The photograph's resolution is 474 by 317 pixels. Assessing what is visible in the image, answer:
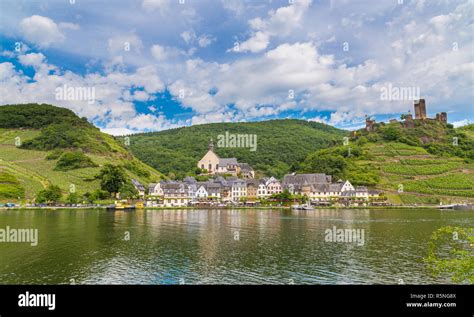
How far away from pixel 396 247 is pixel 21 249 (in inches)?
1250

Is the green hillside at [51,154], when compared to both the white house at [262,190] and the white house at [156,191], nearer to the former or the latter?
the white house at [156,191]

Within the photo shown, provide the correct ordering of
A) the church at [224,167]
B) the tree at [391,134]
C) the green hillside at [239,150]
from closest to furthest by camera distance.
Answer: the church at [224,167], the tree at [391,134], the green hillside at [239,150]

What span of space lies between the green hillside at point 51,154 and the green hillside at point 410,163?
64.7 metres

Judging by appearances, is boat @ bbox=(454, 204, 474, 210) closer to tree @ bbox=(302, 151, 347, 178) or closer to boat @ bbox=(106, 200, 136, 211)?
tree @ bbox=(302, 151, 347, 178)

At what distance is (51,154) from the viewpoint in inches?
4542

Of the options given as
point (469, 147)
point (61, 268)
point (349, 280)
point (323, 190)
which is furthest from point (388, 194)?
point (61, 268)

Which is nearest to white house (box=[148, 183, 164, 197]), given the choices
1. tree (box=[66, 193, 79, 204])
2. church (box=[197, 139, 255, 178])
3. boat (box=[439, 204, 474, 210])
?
tree (box=[66, 193, 79, 204])

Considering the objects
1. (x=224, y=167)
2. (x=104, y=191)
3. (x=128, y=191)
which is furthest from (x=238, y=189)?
(x=104, y=191)

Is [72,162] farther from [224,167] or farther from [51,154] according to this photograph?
[224,167]

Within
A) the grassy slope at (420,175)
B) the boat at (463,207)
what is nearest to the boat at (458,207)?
the boat at (463,207)

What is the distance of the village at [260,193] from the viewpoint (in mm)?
97125

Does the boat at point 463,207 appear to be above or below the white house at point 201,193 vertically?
below

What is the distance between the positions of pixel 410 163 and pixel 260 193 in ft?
161
